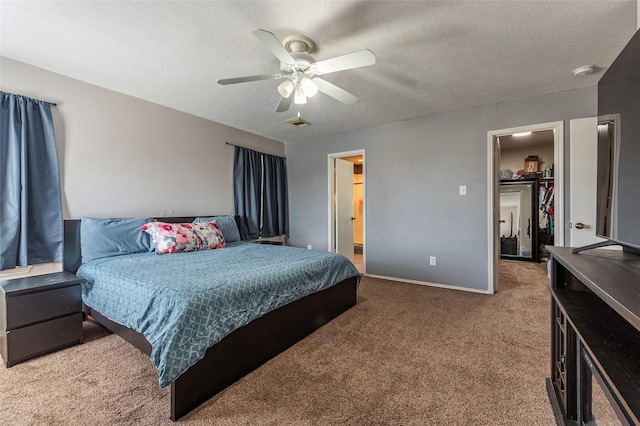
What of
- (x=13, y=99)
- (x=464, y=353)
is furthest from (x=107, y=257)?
(x=464, y=353)

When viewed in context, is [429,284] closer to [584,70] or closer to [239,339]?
[584,70]

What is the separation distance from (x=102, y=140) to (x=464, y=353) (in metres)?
3.80

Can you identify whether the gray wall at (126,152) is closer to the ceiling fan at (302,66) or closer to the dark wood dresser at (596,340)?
the ceiling fan at (302,66)

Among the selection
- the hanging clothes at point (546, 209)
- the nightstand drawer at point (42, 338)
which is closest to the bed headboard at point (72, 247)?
the nightstand drawer at point (42, 338)

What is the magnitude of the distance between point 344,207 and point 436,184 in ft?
5.61

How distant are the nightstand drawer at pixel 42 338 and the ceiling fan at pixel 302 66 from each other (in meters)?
2.14

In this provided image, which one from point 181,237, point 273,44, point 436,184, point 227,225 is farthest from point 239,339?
point 436,184

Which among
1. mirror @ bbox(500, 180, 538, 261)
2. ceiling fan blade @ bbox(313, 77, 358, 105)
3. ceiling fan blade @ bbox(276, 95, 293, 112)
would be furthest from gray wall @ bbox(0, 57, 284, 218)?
mirror @ bbox(500, 180, 538, 261)

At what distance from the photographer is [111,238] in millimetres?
2719

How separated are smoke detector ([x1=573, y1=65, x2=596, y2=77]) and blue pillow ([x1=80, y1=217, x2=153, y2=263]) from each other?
434 centimetres

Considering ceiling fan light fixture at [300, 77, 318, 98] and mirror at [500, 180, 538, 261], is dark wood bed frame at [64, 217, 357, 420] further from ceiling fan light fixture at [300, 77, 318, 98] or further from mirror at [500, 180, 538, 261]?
mirror at [500, 180, 538, 261]

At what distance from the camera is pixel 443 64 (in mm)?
2432

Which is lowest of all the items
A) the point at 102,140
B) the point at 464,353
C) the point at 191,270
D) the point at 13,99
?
the point at 464,353

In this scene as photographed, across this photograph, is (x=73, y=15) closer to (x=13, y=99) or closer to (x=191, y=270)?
(x=13, y=99)
